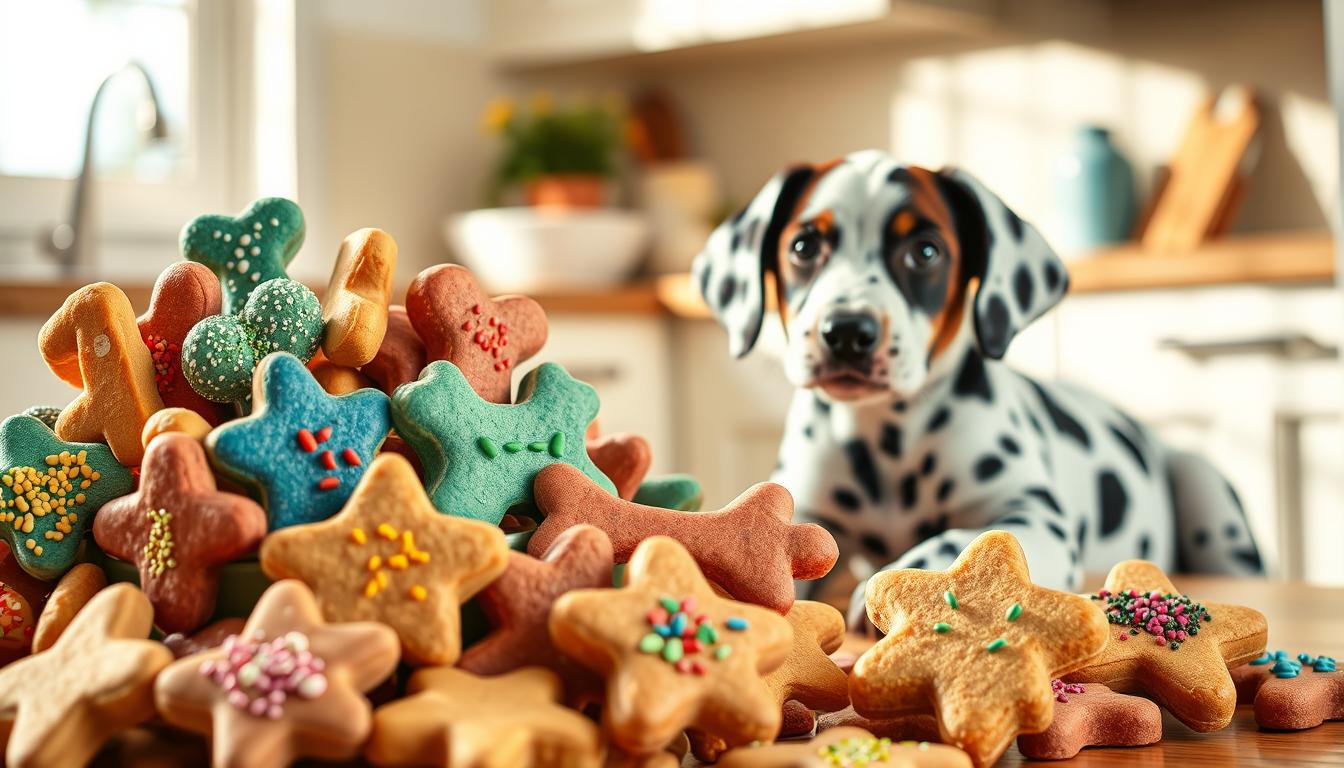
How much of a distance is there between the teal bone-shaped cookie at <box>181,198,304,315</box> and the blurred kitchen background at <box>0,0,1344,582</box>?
1853 mm

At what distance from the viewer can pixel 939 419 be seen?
1.32 meters

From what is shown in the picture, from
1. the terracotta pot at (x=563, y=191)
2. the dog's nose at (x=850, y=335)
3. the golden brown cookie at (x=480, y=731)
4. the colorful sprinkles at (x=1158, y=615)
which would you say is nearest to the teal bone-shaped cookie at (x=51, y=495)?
the golden brown cookie at (x=480, y=731)

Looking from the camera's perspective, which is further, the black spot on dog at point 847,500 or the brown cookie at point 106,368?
the black spot on dog at point 847,500

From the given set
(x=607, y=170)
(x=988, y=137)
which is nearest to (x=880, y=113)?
(x=988, y=137)

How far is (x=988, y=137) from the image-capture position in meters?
3.42

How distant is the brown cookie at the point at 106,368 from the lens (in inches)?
25.7

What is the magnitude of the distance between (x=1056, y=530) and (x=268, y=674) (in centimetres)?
89

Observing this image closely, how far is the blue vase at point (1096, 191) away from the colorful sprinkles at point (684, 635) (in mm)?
2669

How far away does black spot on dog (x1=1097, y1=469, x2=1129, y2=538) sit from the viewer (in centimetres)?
145

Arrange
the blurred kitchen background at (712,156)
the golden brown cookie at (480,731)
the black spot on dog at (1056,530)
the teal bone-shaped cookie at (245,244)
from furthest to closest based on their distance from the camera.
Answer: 1. the blurred kitchen background at (712,156)
2. the black spot on dog at (1056,530)
3. the teal bone-shaped cookie at (245,244)
4. the golden brown cookie at (480,731)

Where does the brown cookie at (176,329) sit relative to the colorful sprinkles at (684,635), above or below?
above

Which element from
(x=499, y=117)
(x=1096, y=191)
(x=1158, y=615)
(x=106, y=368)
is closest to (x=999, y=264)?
(x=1158, y=615)

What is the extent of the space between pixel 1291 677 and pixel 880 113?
9.90ft

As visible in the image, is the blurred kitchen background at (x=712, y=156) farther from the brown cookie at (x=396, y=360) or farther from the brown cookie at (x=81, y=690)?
the brown cookie at (x=81, y=690)
